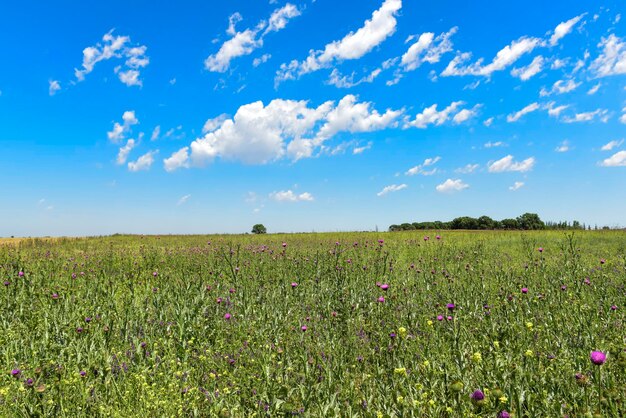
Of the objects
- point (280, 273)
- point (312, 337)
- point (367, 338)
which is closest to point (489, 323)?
point (367, 338)

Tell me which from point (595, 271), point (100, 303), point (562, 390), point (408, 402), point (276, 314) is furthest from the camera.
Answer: point (595, 271)

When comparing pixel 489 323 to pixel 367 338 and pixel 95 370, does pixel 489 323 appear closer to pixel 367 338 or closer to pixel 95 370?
pixel 367 338

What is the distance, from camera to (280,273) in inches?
292

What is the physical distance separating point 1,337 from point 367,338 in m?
3.88

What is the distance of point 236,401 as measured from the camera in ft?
8.89

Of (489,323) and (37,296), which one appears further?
(37,296)

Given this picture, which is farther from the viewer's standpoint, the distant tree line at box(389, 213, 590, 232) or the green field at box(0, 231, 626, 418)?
the distant tree line at box(389, 213, 590, 232)

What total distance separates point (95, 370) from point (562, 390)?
11.6 feet

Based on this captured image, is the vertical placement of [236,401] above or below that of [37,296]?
below

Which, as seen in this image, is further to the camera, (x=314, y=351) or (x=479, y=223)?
(x=479, y=223)

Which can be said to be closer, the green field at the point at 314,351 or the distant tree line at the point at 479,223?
the green field at the point at 314,351

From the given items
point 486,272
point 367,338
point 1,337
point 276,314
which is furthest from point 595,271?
point 1,337

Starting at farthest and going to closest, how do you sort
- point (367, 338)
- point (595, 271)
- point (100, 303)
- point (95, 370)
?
point (595, 271) < point (100, 303) < point (367, 338) < point (95, 370)

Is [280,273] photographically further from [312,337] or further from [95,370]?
[95,370]
